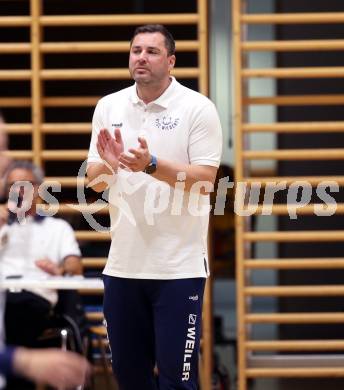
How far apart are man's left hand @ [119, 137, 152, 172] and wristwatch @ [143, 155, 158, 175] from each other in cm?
4

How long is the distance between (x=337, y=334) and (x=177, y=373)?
307 centimetres

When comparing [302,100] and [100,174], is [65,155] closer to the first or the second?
[302,100]

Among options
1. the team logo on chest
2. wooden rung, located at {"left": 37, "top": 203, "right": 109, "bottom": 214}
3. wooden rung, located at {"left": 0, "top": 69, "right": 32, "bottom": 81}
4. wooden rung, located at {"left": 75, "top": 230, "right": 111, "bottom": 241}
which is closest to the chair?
wooden rung, located at {"left": 75, "top": 230, "right": 111, "bottom": 241}

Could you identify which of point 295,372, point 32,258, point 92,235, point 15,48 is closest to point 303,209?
point 295,372

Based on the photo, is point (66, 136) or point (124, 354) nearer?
point (124, 354)

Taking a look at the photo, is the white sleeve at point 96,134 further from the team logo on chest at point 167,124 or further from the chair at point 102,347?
the chair at point 102,347

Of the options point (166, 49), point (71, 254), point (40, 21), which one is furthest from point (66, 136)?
point (166, 49)

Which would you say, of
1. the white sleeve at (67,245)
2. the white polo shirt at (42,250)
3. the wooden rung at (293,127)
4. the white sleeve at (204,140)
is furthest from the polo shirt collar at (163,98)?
the wooden rung at (293,127)

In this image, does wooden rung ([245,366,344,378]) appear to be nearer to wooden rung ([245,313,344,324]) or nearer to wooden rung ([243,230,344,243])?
wooden rung ([245,313,344,324])

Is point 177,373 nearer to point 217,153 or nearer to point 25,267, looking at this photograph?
point 217,153

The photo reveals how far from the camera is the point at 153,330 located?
4621 millimetres

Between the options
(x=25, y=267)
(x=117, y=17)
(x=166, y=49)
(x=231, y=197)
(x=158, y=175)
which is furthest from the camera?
(x=231, y=197)

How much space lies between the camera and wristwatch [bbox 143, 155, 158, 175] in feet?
14.0

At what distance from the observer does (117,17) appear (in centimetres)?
665
